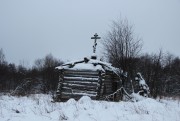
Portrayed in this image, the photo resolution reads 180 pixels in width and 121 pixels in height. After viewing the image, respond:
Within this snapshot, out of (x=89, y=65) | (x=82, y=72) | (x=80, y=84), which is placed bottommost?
(x=80, y=84)

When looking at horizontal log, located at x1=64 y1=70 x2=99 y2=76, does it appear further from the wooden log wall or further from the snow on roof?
the snow on roof

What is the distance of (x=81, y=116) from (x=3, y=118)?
7.61 feet

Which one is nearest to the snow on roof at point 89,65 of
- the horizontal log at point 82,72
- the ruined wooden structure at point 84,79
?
the ruined wooden structure at point 84,79

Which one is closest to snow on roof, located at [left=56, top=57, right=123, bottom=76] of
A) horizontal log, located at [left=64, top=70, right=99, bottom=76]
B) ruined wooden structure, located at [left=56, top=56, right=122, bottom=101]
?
ruined wooden structure, located at [left=56, top=56, right=122, bottom=101]

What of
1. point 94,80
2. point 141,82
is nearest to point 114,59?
point 141,82

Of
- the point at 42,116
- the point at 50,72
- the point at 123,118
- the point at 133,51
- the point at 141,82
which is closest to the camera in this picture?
the point at 123,118

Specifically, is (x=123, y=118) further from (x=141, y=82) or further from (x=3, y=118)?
(x=141, y=82)

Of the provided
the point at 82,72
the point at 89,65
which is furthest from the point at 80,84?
the point at 89,65

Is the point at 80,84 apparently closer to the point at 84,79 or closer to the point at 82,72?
the point at 84,79

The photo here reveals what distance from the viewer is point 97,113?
7.29 m

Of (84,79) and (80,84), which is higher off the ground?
(84,79)

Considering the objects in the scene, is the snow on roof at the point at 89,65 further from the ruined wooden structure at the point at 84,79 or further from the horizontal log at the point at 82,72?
the horizontal log at the point at 82,72

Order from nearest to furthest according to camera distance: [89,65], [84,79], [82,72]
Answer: [89,65]
[84,79]
[82,72]

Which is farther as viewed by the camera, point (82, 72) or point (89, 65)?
point (82, 72)
